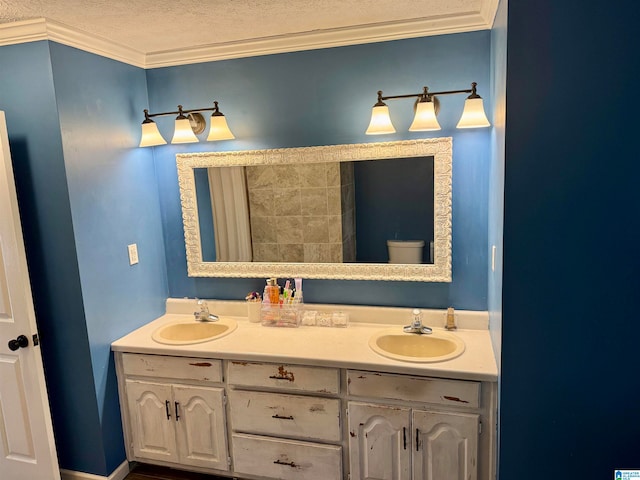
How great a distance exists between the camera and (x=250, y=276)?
2.56m

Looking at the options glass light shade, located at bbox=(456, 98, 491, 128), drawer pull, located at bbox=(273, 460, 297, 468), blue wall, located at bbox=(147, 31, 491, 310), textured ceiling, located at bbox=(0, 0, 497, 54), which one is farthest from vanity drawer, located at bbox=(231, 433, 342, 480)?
textured ceiling, located at bbox=(0, 0, 497, 54)

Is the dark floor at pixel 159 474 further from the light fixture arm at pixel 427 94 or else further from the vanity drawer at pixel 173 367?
the light fixture arm at pixel 427 94

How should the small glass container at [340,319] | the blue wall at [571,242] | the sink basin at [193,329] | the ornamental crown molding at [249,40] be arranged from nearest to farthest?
the blue wall at [571,242] < the ornamental crown molding at [249,40] < the small glass container at [340,319] < the sink basin at [193,329]

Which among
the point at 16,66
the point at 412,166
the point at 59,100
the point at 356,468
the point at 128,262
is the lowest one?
the point at 356,468

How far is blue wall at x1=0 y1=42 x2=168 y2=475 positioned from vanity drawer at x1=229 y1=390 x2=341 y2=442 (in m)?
0.73

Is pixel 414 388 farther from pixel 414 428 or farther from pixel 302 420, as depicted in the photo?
pixel 302 420

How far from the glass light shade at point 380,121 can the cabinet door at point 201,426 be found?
59.1 inches

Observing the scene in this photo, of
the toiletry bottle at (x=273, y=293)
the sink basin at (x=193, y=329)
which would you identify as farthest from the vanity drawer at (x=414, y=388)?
the sink basin at (x=193, y=329)

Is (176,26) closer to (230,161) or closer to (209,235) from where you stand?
(230,161)

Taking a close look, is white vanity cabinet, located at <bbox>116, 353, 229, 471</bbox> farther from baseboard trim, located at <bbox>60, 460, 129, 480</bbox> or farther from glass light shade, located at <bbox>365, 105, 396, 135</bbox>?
glass light shade, located at <bbox>365, 105, 396, 135</bbox>

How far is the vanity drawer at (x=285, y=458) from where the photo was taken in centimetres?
203

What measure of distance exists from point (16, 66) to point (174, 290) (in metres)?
1.44

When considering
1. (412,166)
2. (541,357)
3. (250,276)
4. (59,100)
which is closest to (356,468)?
(541,357)

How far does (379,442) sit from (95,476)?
151 cm
